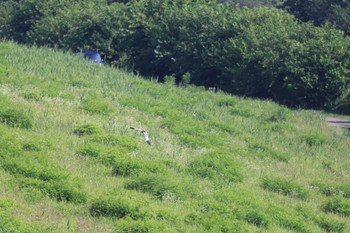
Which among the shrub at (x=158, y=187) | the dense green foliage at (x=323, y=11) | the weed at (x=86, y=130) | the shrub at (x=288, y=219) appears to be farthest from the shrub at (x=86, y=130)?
the dense green foliage at (x=323, y=11)

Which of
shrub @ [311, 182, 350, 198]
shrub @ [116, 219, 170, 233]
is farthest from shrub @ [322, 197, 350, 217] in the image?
shrub @ [116, 219, 170, 233]

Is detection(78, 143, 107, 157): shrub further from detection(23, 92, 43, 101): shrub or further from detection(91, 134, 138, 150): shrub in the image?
detection(23, 92, 43, 101): shrub

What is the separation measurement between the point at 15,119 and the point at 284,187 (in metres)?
5.36

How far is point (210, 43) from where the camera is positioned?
40.4 m

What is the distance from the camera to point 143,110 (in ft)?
61.6

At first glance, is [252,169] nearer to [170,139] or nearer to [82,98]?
[170,139]

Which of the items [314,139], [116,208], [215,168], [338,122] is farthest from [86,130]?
[338,122]

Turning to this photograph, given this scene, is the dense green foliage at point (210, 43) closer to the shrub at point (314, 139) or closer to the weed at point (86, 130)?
the shrub at point (314, 139)

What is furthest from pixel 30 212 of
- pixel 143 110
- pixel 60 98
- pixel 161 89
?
pixel 161 89

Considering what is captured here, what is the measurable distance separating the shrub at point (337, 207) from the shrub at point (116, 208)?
15.9ft

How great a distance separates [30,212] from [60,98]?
8.10m

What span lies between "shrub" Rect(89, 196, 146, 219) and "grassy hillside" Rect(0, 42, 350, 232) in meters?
0.02

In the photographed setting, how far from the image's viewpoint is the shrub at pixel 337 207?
1380 centimetres

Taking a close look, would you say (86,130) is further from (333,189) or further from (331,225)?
(333,189)
